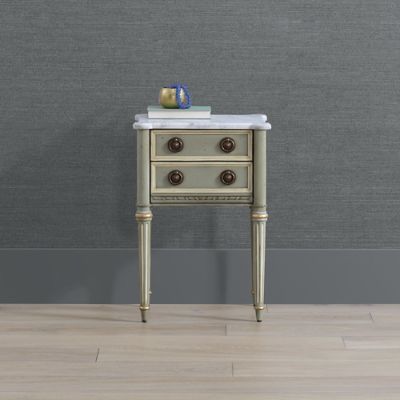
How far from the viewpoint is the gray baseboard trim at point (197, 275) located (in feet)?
11.4

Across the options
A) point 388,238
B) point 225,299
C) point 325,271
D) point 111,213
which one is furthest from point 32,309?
point 388,238

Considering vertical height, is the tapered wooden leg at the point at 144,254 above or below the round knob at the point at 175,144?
below

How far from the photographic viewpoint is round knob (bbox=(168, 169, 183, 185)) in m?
3.08

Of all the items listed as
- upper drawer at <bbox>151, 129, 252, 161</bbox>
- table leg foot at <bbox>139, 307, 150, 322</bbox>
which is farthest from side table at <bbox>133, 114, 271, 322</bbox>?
table leg foot at <bbox>139, 307, 150, 322</bbox>

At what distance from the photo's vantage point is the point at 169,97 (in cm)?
316

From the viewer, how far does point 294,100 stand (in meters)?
3.43

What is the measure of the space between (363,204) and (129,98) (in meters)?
0.96

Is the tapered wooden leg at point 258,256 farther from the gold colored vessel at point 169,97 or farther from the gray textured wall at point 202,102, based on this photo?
the gold colored vessel at point 169,97

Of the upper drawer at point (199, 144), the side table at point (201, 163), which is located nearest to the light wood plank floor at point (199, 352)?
the side table at point (201, 163)

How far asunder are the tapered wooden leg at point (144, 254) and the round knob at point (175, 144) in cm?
23

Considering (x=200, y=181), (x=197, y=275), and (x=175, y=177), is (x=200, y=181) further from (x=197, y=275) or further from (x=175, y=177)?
(x=197, y=275)

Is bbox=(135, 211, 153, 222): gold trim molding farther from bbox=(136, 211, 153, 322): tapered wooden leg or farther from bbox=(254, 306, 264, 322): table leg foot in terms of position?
bbox=(254, 306, 264, 322): table leg foot

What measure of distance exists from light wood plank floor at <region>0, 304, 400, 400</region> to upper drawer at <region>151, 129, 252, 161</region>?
1.91ft

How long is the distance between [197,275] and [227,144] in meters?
0.61
